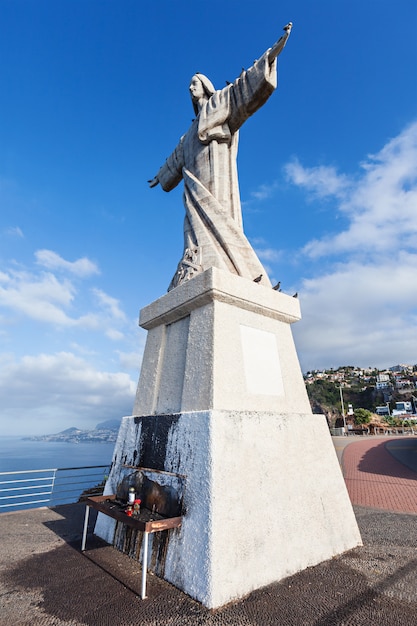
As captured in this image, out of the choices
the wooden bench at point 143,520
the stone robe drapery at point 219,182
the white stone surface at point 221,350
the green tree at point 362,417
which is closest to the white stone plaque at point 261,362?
the white stone surface at point 221,350

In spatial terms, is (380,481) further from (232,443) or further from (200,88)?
(200,88)

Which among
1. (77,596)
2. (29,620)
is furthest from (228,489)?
(29,620)

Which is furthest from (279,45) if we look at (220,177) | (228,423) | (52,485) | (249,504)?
(52,485)

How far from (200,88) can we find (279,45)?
7.40 feet

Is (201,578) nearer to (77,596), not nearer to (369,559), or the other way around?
(77,596)

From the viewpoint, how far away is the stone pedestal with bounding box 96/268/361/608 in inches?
121

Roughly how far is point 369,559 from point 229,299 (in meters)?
3.48

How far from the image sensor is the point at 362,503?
7.89 metres

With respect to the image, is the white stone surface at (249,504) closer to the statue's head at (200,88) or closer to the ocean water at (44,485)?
the ocean water at (44,485)

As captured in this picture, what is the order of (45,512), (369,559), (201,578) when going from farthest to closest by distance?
(45,512) → (369,559) → (201,578)

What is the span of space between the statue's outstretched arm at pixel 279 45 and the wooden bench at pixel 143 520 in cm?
674

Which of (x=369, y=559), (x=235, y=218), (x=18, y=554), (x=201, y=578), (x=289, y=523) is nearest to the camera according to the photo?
(x=201, y=578)

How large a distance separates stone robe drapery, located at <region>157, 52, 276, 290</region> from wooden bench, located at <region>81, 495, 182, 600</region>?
311cm

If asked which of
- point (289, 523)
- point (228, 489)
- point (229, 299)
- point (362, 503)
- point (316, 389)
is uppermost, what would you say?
point (316, 389)
